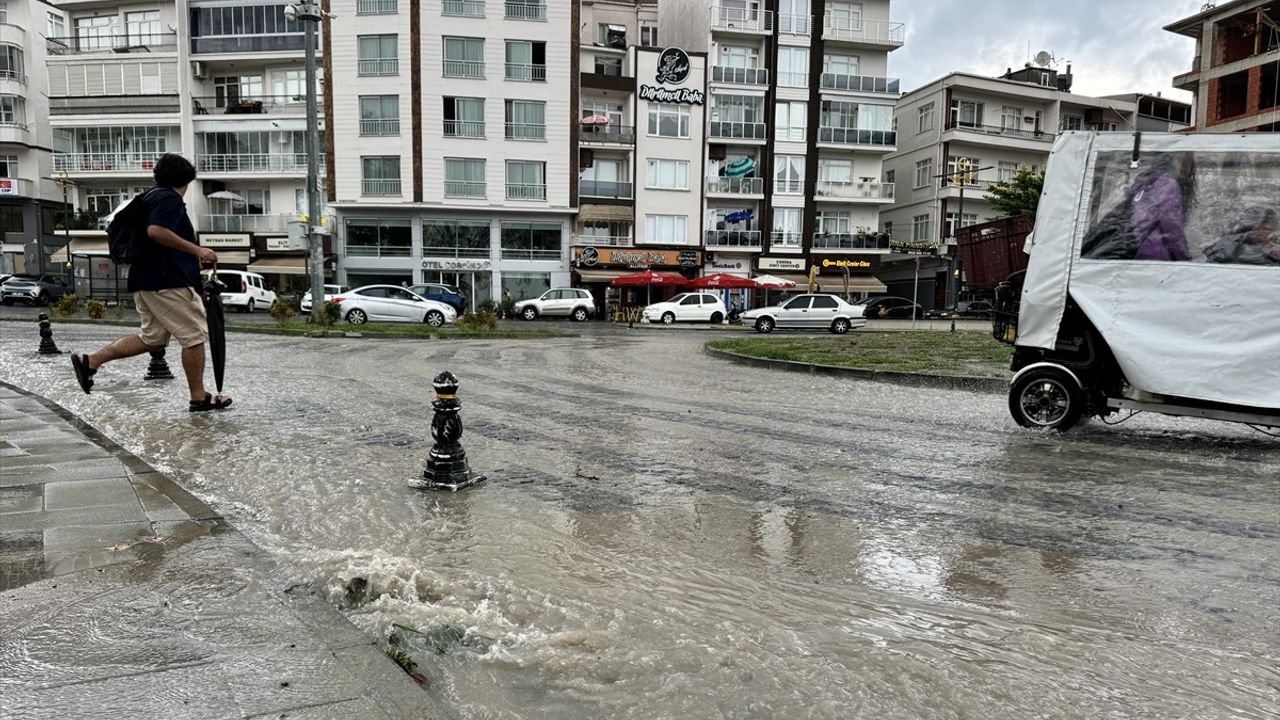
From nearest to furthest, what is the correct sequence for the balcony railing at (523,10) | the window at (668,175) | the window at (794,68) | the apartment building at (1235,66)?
1. the apartment building at (1235,66)
2. the balcony railing at (523,10)
3. the window at (668,175)
4. the window at (794,68)

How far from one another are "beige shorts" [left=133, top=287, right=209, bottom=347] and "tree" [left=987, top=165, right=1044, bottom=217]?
45.8m

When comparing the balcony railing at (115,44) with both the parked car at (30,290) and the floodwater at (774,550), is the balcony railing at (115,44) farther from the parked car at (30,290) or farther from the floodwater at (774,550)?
the floodwater at (774,550)

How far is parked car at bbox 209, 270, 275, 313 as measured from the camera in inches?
1431

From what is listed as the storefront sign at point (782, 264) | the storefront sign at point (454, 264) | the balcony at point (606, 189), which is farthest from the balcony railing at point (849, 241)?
the storefront sign at point (454, 264)

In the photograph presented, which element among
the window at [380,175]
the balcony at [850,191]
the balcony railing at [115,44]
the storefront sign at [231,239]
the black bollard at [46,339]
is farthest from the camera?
the balcony at [850,191]

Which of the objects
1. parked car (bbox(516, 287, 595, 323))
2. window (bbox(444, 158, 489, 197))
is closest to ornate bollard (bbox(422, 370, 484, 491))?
parked car (bbox(516, 287, 595, 323))

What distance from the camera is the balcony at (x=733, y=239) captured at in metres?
49.9

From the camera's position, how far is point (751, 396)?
1046 centimetres

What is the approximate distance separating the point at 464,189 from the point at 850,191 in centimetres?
2442

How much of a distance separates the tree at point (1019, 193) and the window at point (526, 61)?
27.9m

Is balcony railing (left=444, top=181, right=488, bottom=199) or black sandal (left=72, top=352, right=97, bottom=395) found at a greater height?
balcony railing (left=444, top=181, right=488, bottom=199)

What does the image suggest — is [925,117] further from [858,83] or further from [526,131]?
[526,131]

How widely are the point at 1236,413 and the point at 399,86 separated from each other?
44.2 metres

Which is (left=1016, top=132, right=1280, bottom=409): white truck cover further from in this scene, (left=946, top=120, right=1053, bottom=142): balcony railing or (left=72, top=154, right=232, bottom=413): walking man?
(left=946, top=120, right=1053, bottom=142): balcony railing
